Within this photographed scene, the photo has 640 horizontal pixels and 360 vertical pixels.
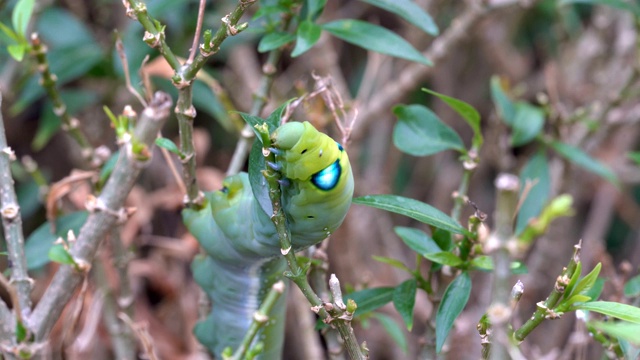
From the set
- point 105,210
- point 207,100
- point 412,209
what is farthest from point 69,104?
point 412,209

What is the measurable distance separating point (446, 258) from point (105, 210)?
345 millimetres

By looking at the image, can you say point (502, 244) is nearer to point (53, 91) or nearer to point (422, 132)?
point (422, 132)

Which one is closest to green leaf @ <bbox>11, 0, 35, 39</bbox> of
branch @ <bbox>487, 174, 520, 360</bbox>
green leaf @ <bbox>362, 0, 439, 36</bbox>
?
green leaf @ <bbox>362, 0, 439, 36</bbox>

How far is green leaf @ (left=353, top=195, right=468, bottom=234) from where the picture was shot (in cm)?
60

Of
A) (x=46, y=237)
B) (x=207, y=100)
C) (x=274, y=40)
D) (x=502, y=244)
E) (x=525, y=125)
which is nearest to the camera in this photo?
(x=502, y=244)

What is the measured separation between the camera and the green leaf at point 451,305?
0.61 meters

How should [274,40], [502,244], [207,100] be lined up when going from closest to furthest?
[502,244] < [274,40] < [207,100]

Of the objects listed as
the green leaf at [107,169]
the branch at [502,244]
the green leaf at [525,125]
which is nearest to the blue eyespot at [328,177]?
the branch at [502,244]

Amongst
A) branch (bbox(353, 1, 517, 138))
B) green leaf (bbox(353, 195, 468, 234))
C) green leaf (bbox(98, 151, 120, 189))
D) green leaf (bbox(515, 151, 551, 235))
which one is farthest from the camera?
branch (bbox(353, 1, 517, 138))

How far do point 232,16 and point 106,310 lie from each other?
57cm

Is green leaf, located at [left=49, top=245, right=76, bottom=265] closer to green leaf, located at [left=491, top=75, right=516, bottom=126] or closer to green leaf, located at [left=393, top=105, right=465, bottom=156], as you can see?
green leaf, located at [left=393, top=105, right=465, bottom=156]

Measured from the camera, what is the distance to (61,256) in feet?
2.16

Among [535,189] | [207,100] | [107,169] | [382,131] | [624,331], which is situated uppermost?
[624,331]

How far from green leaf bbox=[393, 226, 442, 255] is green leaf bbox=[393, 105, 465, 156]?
0.37 ft
